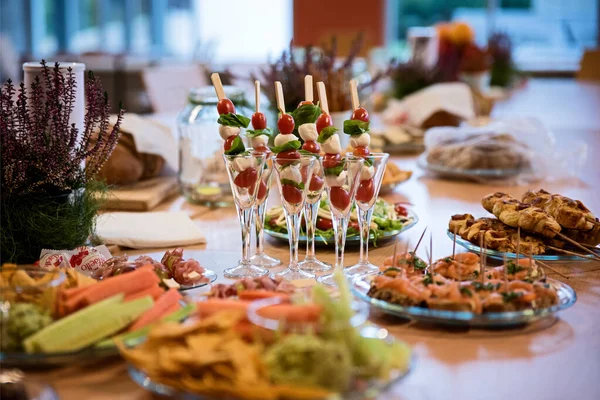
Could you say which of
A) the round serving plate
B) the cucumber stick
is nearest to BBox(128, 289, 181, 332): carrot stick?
the cucumber stick

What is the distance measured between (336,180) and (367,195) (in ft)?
0.24

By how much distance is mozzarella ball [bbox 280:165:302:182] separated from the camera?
Result: 1.41 m

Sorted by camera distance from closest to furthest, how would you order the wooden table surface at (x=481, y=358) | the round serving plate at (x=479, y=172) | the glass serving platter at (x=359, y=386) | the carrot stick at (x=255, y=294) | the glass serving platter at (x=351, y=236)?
the glass serving platter at (x=359, y=386)
the wooden table surface at (x=481, y=358)
the carrot stick at (x=255, y=294)
the glass serving platter at (x=351, y=236)
the round serving plate at (x=479, y=172)

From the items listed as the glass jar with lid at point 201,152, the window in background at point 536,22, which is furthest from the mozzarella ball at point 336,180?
the window in background at point 536,22

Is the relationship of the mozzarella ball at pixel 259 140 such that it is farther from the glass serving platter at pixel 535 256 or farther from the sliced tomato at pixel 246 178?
the glass serving platter at pixel 535 256

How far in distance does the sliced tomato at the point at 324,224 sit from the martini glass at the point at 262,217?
14cm

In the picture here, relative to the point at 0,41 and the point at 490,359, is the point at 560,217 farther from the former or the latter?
the point at 0,41

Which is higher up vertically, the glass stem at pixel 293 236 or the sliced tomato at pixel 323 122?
the sliced tomato at pixel 323 122

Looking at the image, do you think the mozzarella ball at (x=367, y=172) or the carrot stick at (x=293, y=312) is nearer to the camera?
the carrot stick at (x=293, y=312)

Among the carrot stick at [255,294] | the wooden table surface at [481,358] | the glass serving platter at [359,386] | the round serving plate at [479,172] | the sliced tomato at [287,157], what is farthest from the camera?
the round serving plate at [479,172]

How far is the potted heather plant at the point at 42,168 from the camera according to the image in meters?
1.50

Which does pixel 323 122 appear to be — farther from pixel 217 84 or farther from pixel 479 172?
pixel 479 172

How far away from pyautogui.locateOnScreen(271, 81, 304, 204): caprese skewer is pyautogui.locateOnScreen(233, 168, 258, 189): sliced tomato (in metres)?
0.05

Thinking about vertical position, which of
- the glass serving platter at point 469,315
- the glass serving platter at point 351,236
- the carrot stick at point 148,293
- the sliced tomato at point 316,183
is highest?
the sliced tomato at point 316,183
